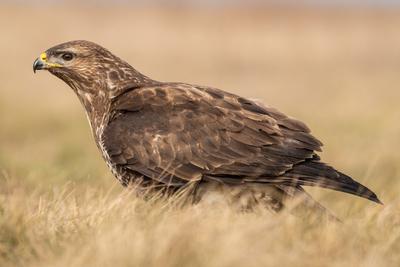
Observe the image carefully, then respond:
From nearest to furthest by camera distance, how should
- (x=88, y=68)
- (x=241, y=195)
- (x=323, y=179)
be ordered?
1. (x=323, y=179)
2. (x=241, y=195)
3. (x=88, y=68)

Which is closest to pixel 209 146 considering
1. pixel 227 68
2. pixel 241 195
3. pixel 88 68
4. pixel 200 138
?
pixel 200 138

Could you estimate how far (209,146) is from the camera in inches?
245

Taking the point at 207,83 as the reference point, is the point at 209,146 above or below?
above

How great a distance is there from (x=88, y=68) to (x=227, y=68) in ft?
57.7

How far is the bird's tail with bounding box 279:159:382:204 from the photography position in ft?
19.0

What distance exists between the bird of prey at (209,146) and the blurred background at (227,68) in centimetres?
68

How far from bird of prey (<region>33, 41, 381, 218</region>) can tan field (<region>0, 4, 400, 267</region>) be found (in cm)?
34

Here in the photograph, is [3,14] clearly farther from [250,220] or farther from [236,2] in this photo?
[250,220]

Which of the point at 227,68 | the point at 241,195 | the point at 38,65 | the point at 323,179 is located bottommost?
the point at 227,68

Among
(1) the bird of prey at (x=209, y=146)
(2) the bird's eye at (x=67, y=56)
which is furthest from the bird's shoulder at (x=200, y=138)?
(2) the bird's eye at (x=67, y=56)

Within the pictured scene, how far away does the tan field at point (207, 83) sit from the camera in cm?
472

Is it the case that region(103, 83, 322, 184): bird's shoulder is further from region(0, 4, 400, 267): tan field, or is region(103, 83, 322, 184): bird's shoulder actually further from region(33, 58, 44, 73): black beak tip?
region(33, 58, 44, 73): black beak tip

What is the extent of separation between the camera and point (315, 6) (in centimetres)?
3859

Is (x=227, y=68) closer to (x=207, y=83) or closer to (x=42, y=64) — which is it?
(x=207, y=83)
